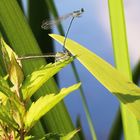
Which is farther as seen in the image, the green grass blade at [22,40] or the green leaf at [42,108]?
the green grass blade at [22,40]

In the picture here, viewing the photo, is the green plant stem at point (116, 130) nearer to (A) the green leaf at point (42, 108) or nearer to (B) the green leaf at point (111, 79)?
(B) the green leaf at point (111, 79)

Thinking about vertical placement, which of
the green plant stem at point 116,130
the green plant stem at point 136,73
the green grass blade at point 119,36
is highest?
the green grass blade at point 119,36

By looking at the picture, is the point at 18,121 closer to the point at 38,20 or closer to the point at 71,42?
the point at 71,42

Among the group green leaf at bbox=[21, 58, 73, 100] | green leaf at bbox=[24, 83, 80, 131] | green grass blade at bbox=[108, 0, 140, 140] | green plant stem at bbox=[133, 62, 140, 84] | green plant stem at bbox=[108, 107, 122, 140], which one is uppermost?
green leaf at bbox=[21, 58, 73, 100]

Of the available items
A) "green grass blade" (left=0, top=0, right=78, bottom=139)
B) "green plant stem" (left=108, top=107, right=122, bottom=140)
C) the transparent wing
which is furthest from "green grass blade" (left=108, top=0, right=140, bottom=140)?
"green plant stem" (left=108, top=107, right=122, bottom=140)

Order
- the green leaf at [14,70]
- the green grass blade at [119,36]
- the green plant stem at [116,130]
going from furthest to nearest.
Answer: the green plant stem at [116,130] → the green grass blade at [119,36] → the green leaf at [14,70]

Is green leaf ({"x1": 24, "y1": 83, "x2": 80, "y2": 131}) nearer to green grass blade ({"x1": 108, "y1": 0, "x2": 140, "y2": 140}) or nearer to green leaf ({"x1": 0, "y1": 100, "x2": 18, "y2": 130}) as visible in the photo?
green leaf ({"x1": 0, "y1": 100, "x2": 18, "y2": 130})

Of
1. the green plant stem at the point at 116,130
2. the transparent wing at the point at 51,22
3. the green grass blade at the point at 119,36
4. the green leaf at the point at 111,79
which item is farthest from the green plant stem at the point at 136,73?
the transparent wing at the point at 51,22
